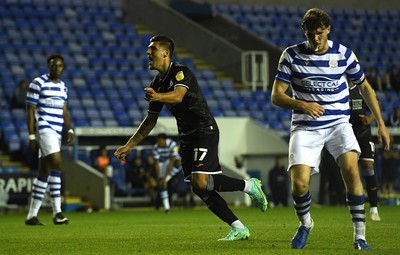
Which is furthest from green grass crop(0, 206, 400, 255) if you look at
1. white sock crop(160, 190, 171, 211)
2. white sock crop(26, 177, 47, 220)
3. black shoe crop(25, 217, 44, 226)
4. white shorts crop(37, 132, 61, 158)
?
white sock crop(160, 190, 171, 211)

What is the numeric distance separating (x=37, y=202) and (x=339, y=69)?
676 centimetres

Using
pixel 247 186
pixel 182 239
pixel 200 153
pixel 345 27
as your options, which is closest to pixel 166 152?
pixel 182 239

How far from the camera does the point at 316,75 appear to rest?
28.4 feet

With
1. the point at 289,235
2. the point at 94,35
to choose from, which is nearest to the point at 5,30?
the point at 94,35

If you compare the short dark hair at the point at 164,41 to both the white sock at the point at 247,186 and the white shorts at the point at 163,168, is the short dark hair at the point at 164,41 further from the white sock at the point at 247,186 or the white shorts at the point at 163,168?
the white shorts at the point at 163,168

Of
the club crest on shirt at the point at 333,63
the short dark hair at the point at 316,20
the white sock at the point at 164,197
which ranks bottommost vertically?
the white sock at the point at 164,197

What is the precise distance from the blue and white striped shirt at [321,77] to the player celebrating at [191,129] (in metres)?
1.25

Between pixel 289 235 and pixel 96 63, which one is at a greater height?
pixel 96 63

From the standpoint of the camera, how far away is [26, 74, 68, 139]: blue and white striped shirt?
14016 mm

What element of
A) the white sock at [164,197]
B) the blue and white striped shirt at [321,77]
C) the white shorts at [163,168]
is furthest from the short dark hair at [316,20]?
the white shorts at [163,168]

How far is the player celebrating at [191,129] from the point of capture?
966cm

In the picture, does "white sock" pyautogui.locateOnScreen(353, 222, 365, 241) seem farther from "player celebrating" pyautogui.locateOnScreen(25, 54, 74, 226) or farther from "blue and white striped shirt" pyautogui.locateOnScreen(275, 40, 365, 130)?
"player celebrating" pyautogui.locateOnScreen(25, 54, 74, 226)

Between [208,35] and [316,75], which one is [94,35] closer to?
[208,35]

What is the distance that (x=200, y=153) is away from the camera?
9773mm
